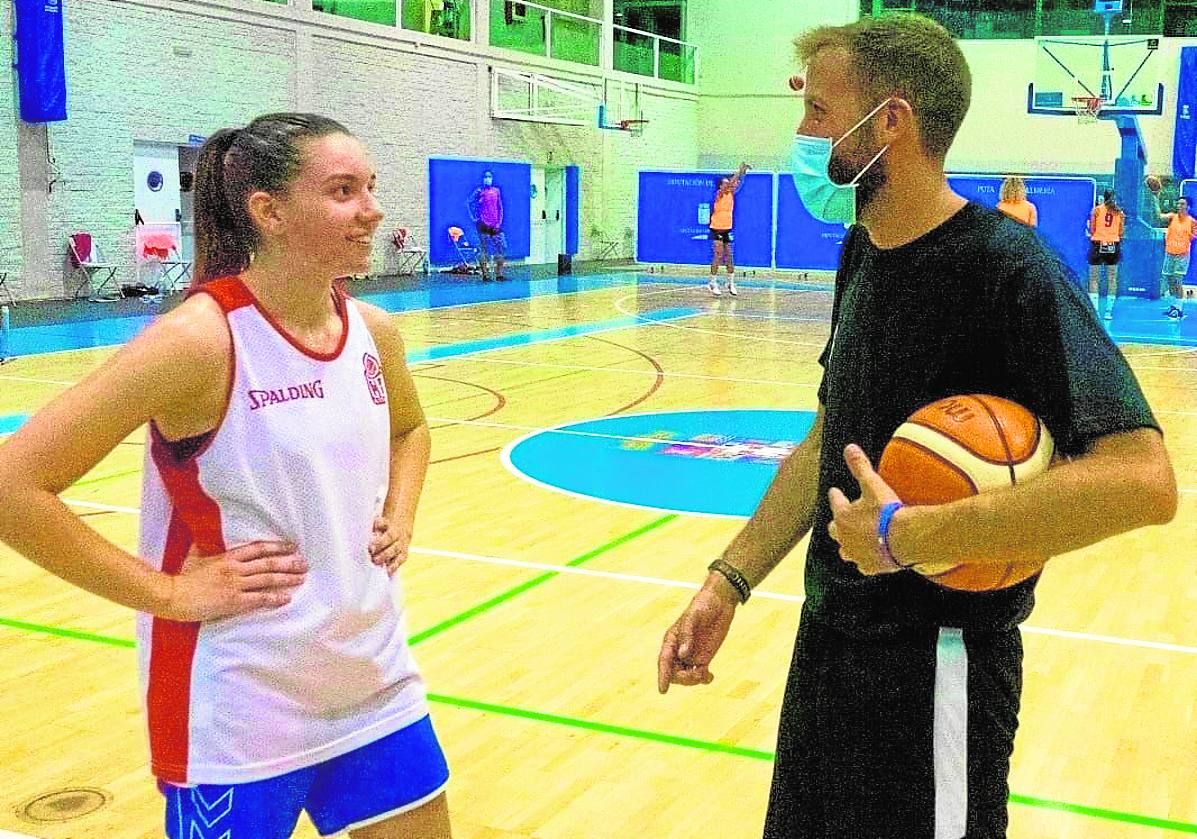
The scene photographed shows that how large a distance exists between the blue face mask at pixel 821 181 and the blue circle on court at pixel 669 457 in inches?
200

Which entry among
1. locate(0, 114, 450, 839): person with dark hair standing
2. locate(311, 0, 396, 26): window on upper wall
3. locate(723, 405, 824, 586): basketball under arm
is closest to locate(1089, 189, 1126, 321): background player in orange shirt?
locate(311, 0, 396, 26): window on upper wall

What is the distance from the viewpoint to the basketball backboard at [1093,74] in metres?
22.2

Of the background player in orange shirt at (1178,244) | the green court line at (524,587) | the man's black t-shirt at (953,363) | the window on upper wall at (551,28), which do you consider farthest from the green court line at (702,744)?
the window on upper wall at (551,28)

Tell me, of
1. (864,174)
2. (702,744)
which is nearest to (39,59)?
(702,744)

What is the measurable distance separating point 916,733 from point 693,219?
80.5 feet

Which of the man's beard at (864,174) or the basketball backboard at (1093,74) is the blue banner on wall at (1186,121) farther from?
the man's beard at (864,174)

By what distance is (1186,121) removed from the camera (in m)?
26.8

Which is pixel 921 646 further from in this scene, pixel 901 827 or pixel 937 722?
pixel 901 827

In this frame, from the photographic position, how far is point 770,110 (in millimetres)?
31453

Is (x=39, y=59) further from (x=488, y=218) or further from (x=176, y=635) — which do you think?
(x=176, y=635)

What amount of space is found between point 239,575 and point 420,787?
48cm

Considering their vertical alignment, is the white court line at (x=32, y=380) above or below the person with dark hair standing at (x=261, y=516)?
below

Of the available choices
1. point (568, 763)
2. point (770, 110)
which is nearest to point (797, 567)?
point (568, 763)

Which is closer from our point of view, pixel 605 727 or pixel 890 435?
pixel 890 435
